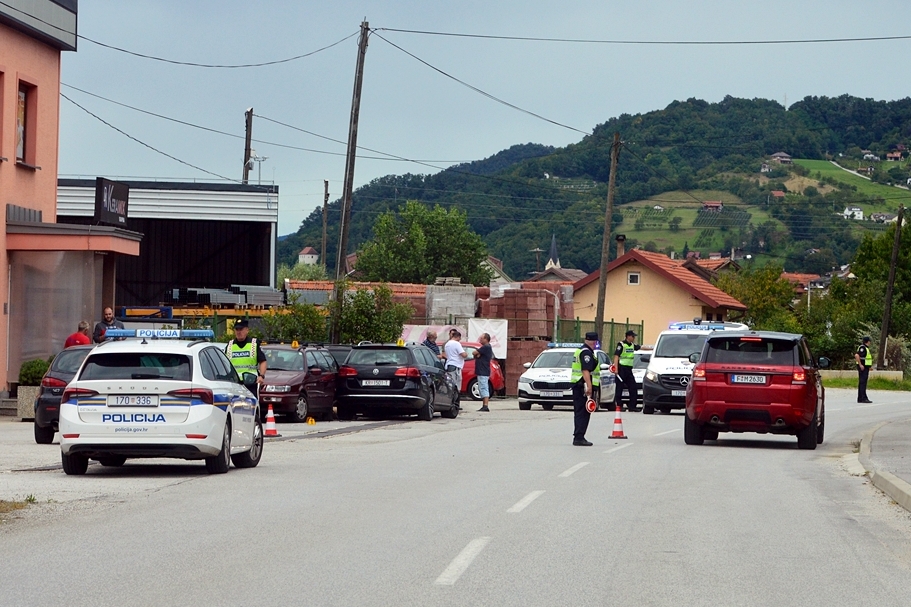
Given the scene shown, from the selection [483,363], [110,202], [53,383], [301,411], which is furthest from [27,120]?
[483,363]

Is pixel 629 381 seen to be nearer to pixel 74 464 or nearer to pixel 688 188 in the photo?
pixel 74 464

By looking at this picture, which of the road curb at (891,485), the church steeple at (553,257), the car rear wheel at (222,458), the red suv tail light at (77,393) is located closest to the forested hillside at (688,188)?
the church steeple at (553,257)

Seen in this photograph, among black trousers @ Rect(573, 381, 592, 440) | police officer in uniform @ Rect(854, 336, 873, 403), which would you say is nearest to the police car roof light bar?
black trousers @ Rect(573, 381, 592, 440)

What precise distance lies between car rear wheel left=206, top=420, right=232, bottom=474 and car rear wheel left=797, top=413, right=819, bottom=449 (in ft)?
30.7

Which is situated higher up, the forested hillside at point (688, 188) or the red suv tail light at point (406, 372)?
the forested hillside at point (688, 188)

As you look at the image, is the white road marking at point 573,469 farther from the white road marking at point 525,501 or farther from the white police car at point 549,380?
the white police car at point 549,380

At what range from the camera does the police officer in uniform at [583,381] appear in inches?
786

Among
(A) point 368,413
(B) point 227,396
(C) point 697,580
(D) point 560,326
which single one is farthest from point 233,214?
(C) point 697,580

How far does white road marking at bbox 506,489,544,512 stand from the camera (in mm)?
11961

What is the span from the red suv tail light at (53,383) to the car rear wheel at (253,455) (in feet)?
16.1

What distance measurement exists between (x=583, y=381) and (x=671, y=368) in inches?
434

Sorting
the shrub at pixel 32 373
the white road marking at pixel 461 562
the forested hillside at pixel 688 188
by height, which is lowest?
the white road marking at pixel 461 562

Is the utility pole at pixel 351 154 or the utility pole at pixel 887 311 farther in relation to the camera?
the utility pole at pixel 887 311

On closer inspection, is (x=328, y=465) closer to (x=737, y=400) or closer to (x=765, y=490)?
(x=765, y=490)
